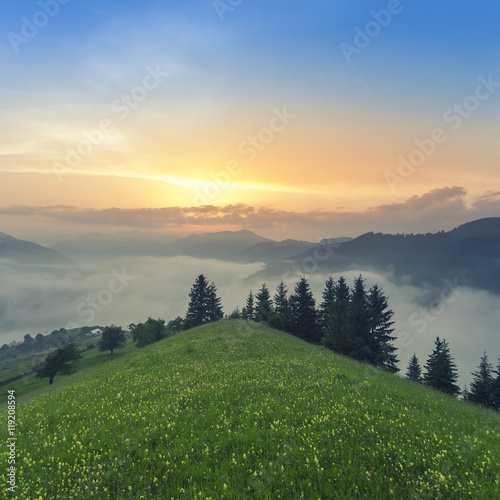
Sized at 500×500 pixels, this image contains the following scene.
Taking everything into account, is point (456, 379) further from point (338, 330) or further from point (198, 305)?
point (198, 305)

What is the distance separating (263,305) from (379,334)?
29741mm

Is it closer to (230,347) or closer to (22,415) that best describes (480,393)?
(230,347)

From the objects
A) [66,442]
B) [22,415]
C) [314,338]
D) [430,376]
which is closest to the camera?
[66,442]

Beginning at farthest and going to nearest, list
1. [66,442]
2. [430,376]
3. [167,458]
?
[430,376] < [66,442] < [167,458]

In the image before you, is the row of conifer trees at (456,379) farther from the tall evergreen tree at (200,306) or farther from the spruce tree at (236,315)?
the tall evergreen tree at (200,306)

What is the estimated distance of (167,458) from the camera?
940cm

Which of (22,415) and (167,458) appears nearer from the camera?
(167,458)

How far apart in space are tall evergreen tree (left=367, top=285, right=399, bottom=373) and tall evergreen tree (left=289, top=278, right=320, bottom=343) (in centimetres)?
1285

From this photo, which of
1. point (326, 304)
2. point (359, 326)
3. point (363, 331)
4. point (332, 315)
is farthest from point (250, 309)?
point (363, 331)

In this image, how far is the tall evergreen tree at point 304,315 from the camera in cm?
6488

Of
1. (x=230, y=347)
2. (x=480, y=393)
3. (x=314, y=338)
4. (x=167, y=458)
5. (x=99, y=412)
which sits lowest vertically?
(x=480, y=393)

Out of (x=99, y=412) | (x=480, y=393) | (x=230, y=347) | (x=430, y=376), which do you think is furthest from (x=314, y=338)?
(x=99, y=412)

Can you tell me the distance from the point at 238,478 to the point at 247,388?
23.1 ft

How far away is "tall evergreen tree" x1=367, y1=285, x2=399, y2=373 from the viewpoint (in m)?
51.4
